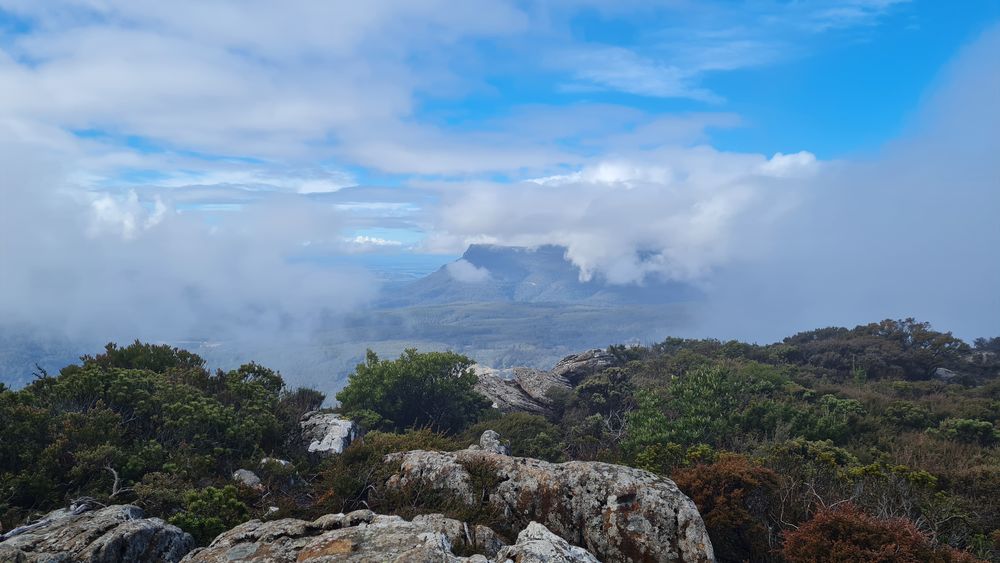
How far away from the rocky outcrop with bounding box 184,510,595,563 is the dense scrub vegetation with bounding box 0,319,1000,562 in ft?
4.90

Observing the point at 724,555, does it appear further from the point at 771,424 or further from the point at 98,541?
the point at 771,424

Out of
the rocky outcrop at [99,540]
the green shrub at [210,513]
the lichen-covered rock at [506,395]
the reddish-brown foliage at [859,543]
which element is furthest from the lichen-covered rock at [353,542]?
the lichen-covered rock at [506,395]

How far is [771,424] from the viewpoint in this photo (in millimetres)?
17203

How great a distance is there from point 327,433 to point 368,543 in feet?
31.5

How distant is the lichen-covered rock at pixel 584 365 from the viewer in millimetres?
31281

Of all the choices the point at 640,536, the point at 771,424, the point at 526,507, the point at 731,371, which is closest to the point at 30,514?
the point at 526,507

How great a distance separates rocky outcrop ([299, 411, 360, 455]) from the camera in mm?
13453

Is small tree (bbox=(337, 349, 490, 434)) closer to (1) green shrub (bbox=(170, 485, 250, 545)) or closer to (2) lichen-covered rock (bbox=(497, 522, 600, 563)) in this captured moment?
(1) green shrub (bbox=(170, 485, 250, 545))

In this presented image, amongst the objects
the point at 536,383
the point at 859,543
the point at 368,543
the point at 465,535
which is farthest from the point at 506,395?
the point at 368,543

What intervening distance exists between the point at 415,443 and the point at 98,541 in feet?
19.1

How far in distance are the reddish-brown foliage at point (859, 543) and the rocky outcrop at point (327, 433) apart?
10.8 meters

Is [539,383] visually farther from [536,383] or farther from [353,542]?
[353,542]

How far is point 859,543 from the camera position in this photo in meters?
6.28

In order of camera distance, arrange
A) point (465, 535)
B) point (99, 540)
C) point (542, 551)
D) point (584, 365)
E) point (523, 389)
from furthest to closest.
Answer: point (584, 365)
point (523, 389)
point (99, 540)
point (465, 535)
point (542, 551)
